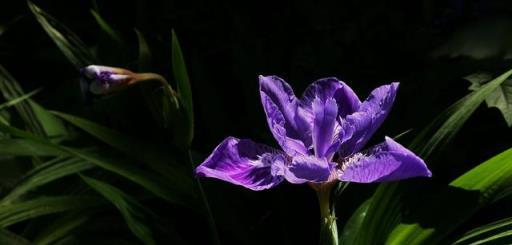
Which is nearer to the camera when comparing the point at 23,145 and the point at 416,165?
the point at 416,165

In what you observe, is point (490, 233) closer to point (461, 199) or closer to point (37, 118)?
point (461, 199)

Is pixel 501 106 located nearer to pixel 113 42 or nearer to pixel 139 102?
pixel 139 102

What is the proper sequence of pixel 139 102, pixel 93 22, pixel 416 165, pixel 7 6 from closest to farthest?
pixel 416 165, pixel 139 102, pixel 93 22, pixel 7 6

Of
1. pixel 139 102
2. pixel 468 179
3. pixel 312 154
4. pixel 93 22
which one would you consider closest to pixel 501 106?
pixel 468 179

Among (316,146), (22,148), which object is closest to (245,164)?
(316,146)

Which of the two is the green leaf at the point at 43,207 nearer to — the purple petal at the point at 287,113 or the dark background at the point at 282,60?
the dark background at the point at 282,60

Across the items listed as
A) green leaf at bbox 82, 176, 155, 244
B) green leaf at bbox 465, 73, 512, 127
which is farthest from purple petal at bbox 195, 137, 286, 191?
green leaf at bbox 465, 73, 512, 127

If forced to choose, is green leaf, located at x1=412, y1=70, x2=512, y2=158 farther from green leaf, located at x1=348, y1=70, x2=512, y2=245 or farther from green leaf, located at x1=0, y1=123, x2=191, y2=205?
green leaf, located at x1=0, y1=123, x2=191, y2=205
